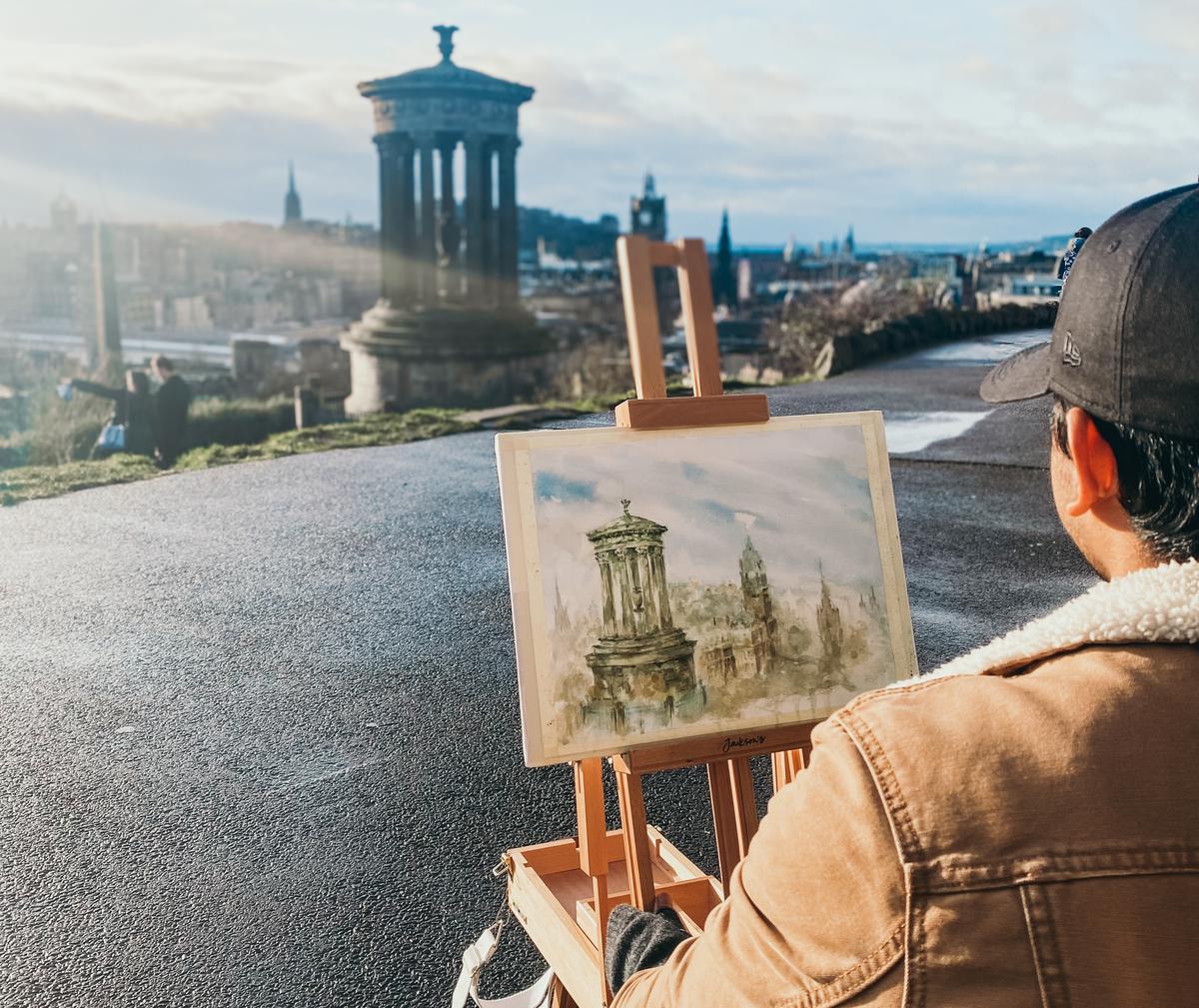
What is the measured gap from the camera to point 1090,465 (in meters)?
1.33

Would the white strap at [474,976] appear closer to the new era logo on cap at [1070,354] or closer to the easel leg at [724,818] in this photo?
the easel leg at [724,818]

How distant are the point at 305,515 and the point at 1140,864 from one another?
22.6 feet

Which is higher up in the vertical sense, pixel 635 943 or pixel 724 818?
pixel 635 943

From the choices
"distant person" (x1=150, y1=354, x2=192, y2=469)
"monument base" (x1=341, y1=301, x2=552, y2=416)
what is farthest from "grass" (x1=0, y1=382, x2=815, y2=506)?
"monument base" (x1=341, y1=301, x2=552, y2=416)

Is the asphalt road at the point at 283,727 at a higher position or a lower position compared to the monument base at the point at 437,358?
lower

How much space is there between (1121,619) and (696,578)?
1265 mm

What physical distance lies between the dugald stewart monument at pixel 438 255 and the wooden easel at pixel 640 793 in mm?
19301

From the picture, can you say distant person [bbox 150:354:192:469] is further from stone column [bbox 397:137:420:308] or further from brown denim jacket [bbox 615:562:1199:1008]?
stone column [bbox 397:137:420:308]

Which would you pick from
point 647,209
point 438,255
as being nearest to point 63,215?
point 647,209

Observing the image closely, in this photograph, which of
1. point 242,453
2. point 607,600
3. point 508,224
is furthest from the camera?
point 508,224

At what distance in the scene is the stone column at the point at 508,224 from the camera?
2238 centimetres

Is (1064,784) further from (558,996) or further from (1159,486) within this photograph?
(558,996)

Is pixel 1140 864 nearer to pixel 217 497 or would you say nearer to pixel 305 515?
pixel 305 515

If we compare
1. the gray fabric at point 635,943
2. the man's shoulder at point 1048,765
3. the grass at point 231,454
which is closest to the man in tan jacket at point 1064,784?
the man's shoulder at point 1048,765
